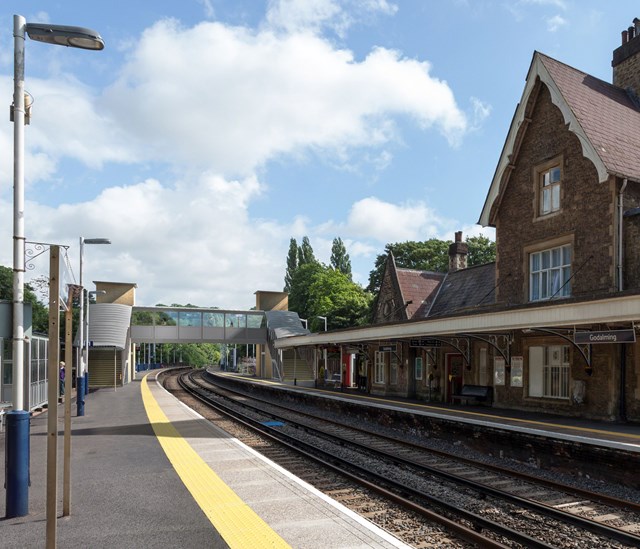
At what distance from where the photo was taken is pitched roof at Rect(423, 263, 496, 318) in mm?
25381

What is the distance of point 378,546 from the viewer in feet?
18.9

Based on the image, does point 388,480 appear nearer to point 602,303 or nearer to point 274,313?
point 602,303

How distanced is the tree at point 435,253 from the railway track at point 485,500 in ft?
143

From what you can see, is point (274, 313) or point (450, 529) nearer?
point (450, 529)

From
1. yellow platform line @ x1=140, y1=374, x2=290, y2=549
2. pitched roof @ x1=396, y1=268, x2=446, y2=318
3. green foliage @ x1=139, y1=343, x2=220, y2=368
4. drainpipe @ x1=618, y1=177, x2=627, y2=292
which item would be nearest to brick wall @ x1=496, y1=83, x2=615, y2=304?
drainpipe @ x1=618, y1=177, x2=627, y2=292

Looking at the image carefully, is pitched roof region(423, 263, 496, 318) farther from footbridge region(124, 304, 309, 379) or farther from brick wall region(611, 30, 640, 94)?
footbridge region(124, 304, 309, 379)

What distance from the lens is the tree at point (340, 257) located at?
85.3 m

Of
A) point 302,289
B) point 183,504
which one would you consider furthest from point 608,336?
point 302,289

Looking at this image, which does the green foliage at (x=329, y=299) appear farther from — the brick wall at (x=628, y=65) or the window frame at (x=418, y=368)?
the brick wall at (x=628, y=65)

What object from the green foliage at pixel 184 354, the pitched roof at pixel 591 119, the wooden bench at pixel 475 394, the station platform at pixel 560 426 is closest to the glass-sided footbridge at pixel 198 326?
the wooden bench at pixel 475 394

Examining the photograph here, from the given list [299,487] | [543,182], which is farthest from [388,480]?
[543,182]

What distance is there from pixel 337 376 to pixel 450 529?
110ft

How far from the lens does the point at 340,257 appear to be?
85.5 m

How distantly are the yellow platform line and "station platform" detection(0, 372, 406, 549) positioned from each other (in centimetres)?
1
